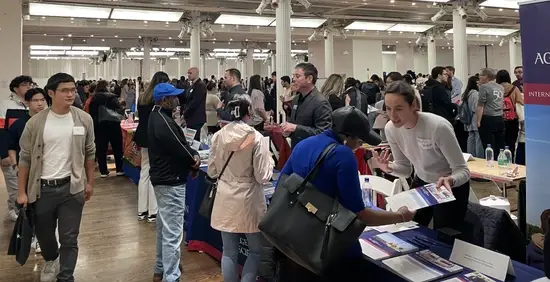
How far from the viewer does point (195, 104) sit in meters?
6.67

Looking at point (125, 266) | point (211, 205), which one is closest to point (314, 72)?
point (211, 205)

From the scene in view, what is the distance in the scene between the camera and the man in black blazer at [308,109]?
138 inches

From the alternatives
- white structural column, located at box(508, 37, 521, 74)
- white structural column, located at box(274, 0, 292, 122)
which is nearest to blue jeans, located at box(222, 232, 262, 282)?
white structural column, located at box(274, 0, 292, 122)

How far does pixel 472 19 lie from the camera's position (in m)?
15.8

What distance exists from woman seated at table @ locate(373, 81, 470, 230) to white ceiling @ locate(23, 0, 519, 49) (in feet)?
32.0

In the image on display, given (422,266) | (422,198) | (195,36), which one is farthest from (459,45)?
(422,266)

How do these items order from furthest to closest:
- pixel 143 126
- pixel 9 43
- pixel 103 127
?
pixel 9 43 → pixel 103 127 → pixel 143 126

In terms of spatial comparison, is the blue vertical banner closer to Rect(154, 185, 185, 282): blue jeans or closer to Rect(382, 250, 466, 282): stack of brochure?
Rect(382, 250, 466, 282): stack of brochure

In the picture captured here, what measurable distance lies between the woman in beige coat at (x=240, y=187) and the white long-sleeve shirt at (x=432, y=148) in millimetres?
776

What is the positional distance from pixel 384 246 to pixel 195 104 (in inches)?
195

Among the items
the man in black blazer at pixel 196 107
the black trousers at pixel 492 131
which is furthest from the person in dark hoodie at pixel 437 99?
the man in black blazer at pixel 196 107

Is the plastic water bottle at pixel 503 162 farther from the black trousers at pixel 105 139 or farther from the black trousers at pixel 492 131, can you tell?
the black trousers at pixel 105 139

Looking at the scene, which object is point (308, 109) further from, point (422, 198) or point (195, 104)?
point (195, 104)

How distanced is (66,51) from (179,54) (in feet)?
19.2
